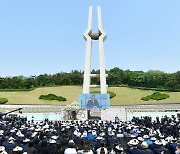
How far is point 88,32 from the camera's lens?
5203 centimetres

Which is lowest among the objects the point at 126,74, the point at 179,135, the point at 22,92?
the point at 179,135

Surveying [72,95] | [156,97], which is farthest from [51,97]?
[156,97]

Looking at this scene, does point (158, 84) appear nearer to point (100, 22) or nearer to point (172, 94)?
point (172, 94)

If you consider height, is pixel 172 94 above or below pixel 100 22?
below

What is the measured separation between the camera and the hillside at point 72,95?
233 ft

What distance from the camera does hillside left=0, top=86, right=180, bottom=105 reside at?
233ft

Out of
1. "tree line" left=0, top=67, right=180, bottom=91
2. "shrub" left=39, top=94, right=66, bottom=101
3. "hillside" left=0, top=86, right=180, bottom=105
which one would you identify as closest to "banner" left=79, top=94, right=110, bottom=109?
"hillside" left=0, top=86, right=180, bottom=105

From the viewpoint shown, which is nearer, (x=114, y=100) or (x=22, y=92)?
(x=114, y=100)

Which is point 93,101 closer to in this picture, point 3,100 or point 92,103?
point 92,103

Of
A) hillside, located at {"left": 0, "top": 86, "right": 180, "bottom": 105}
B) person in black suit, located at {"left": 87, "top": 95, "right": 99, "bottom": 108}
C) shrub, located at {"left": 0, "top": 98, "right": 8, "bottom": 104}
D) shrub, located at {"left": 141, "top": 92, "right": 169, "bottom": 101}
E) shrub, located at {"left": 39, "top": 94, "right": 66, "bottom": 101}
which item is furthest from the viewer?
shrub, located at {"left": 39, "top": 94, "right": 66, "bottom": 101}

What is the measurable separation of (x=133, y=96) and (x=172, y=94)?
8645 mm

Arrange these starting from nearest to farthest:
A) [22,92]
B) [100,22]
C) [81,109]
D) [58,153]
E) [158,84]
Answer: [58,153] → [81,109] → [100,22] → [22,92] → [158,84]

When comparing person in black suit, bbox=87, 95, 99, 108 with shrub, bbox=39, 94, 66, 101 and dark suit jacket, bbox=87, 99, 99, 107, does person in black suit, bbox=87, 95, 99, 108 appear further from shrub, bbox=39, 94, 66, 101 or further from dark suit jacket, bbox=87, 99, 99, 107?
shrub, bbox=39, 94, 66, 101

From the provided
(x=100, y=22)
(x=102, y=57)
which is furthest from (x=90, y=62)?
(x=100, y=22)
